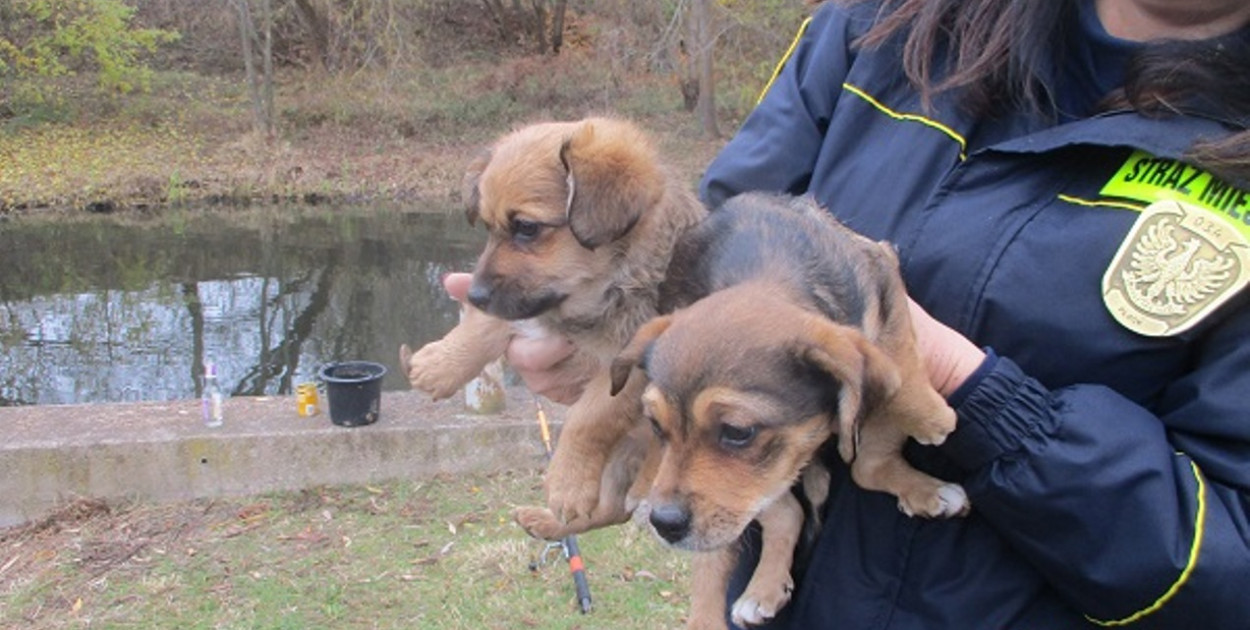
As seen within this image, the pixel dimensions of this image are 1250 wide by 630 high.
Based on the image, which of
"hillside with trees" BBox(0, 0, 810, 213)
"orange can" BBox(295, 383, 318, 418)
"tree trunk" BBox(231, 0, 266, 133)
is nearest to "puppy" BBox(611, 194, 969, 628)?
"orange can" BBox(295, 383, 318, 418)

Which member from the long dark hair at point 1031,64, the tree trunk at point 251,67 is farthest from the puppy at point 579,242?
the tree trunk at point 251,67

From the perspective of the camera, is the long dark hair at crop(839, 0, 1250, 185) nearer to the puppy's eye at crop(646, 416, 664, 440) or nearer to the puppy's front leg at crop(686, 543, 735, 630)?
the puppy's eye at crop(646, 416, 664, 440)

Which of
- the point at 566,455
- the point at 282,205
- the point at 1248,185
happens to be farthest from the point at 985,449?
the point at 282,205

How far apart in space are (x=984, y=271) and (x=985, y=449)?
0.30m

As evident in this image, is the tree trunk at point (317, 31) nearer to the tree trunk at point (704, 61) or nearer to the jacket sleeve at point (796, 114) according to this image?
the tree trunk at point (704, 61)

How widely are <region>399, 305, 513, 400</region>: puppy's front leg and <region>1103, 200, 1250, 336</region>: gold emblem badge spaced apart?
69.4 inches

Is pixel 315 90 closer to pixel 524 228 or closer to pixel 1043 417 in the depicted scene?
pixel 524 228

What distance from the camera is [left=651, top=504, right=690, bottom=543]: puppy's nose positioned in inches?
76.5

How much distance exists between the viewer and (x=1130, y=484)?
1.70m

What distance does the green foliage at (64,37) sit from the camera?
2543 cm

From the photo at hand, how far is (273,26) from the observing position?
1134 inches

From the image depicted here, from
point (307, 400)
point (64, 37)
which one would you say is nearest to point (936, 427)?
point (307, 400)

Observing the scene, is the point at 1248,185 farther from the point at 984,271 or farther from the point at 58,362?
the point at 58,362

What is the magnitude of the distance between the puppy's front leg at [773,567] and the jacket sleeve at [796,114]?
67 centimetres
